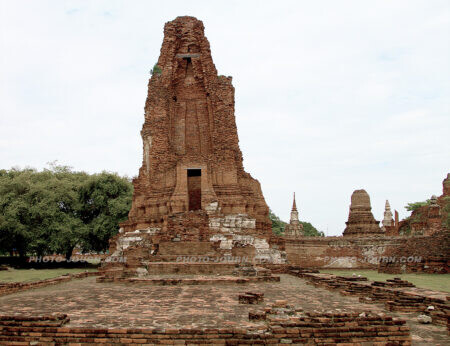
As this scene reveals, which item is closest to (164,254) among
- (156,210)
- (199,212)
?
(199,212)

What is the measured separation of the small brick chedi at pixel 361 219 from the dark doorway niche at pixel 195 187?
14.9 m

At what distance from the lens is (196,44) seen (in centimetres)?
2534

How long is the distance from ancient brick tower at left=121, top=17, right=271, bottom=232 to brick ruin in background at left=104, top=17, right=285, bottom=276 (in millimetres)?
54

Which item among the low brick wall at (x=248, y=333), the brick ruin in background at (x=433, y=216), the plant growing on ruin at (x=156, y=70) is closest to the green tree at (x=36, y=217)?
the plant growing on ruin at (x=156, y=70)

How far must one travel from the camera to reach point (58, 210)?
2694 cm

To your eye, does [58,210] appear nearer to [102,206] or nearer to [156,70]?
[102,206]

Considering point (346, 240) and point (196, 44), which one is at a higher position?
point (196, 44)

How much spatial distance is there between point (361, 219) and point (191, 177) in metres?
15.9

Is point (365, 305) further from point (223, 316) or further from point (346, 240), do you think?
point (346, 240)

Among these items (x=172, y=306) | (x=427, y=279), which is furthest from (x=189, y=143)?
(x=172, y=306)

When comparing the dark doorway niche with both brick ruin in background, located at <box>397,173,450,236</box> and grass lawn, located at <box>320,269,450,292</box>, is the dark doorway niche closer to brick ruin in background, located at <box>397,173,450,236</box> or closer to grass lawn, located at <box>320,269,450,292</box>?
grass lawn, located at <box>320,269,450,292</box>

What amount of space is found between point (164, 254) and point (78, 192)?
45.4ft

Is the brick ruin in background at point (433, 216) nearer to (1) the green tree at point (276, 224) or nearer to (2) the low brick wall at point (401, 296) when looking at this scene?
(2) the low brick wall at point (401, 296)

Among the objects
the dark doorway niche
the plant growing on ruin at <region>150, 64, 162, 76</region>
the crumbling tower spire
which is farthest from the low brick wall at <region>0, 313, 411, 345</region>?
the crumbling tower spire
